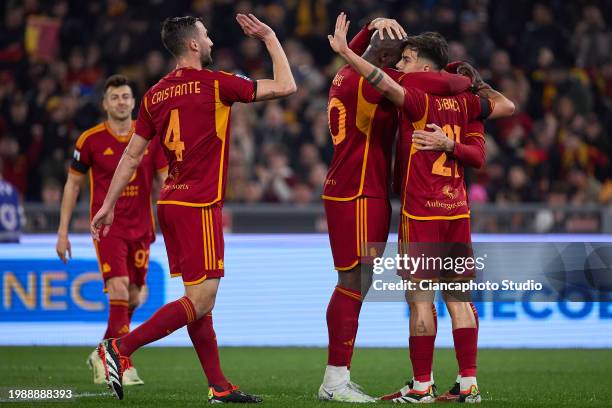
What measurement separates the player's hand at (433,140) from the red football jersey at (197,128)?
1.10 meters

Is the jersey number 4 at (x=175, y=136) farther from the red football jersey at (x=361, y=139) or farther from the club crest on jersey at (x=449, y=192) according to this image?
the club crest on jersey at (x=449, y=192)

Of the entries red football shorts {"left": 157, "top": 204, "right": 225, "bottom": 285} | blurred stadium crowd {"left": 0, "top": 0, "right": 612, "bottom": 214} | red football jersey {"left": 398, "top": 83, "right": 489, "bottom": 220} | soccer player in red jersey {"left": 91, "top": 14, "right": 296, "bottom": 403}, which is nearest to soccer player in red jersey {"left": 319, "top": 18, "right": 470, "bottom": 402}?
red football jersey {"left": 398, "top": 83, "right": 489, "bottom": 220}

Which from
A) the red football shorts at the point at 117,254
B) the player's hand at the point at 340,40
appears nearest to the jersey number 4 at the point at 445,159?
the player's hand at the point at 340,40

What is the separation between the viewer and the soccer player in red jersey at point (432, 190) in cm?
785

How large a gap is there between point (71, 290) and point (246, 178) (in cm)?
404

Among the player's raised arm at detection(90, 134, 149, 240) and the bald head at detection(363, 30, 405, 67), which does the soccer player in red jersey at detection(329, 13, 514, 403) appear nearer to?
the bald head at detection(363, 30, 405, 67)

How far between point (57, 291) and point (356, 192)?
5.56 m

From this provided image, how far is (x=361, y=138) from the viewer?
27.0ft

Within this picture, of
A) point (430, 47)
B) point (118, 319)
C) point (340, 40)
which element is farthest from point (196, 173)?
point (118, 319)

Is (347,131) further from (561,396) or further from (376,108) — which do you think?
(561,396)

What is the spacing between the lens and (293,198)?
51.9 ft

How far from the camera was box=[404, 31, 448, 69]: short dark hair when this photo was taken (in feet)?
26.5

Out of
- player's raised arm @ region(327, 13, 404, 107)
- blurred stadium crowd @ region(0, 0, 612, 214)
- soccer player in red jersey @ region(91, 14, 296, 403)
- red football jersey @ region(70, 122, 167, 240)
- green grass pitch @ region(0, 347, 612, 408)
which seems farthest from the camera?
blurred stadium crowd @ region(0, 0, 612, 214)

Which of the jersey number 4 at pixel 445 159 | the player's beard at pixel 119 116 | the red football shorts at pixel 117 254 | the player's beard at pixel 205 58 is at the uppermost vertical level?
the player's beard at pixel 205 58
